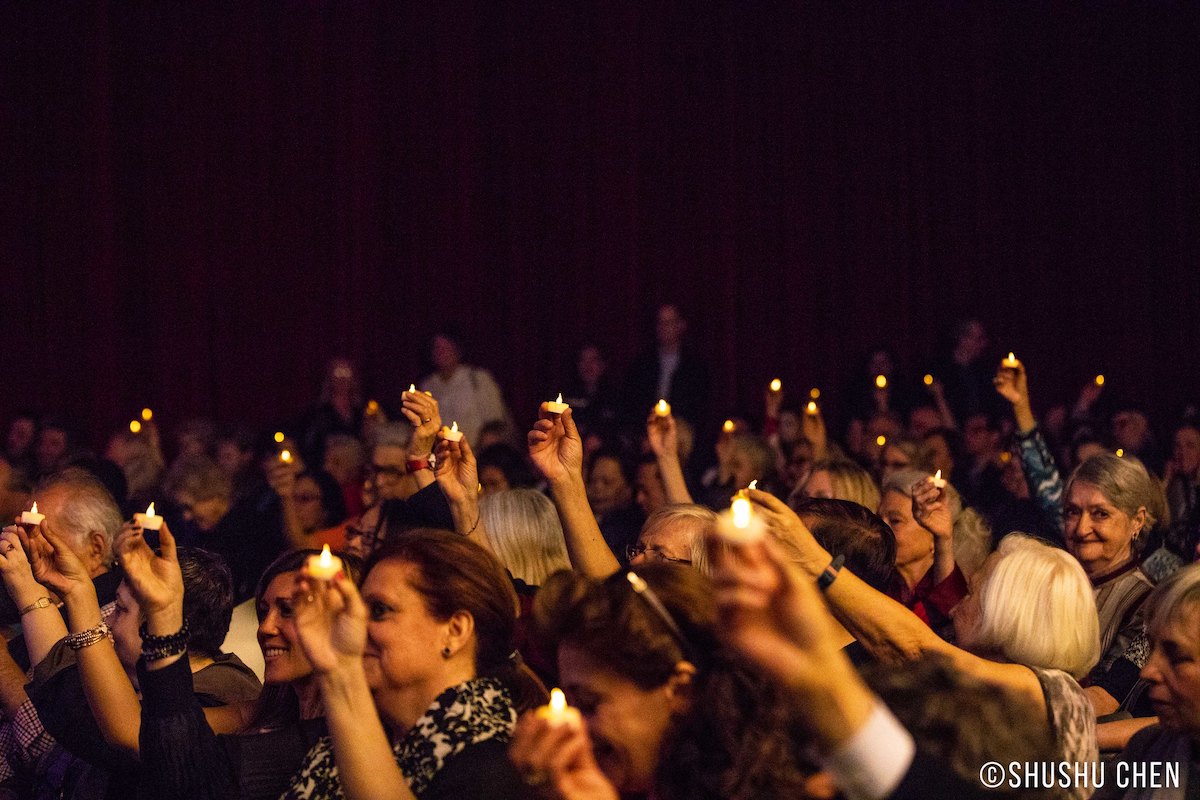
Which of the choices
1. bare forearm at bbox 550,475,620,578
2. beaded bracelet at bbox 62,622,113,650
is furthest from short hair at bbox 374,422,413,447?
beaded bracelet at bbox 62,622,113,650

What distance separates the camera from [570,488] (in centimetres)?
364

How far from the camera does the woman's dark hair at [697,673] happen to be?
198cm

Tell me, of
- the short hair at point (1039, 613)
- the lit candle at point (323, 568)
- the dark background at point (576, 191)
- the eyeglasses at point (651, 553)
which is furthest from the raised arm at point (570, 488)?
the dark background at point (576, 191)

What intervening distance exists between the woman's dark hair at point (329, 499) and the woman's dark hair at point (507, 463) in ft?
2.36

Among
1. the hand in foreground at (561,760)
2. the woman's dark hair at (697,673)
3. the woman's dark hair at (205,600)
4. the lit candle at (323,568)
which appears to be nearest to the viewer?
the hand in foreground at (561,760)

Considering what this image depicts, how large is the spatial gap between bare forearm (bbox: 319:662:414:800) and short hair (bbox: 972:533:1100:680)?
1.33m

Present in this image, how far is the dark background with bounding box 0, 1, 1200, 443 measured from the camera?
501 inches

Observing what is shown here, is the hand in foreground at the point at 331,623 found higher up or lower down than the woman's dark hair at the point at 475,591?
higher up

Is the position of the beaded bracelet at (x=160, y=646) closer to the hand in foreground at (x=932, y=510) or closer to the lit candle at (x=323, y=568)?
the lit candle at (x=323, y=568)

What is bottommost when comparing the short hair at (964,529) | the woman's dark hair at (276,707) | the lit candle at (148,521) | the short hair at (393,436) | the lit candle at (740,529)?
the short hair at (393,436)

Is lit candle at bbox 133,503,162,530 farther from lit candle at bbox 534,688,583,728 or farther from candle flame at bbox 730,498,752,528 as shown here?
candle flame at bbox 730,498,752,528

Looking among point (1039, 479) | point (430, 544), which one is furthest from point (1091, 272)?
point (430, 544)

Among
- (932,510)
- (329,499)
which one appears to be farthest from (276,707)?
(329,499)

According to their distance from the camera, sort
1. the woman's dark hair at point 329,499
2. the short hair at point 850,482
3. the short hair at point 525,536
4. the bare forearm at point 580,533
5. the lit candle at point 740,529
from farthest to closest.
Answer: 1. the woman's dark hair at point 329,499
2. the short hair at point 850,482
3. the short hair at point 525,536
4. the bare forearm at point 580,533
5. the lit candle at point 740,529
